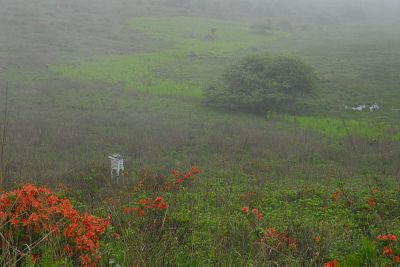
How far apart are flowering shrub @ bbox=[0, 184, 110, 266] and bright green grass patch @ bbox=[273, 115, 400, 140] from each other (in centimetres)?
1198

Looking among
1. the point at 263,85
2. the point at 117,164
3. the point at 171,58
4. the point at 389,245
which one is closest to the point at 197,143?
the point at 117,164

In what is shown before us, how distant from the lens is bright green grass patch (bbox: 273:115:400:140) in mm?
15617

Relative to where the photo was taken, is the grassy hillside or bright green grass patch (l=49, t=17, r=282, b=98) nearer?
the grassy hillside

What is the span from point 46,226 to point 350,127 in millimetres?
13619

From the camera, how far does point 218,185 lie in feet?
32.6

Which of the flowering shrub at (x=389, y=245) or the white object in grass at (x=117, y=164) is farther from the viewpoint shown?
the white object in grass at (x=117, y=164)

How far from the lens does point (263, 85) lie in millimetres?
20469

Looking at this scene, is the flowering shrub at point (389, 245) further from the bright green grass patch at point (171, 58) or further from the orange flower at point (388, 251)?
the bright green grass patch at point (171, 58)

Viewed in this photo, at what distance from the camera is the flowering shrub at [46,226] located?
4758 millimetres

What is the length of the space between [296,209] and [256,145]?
639 cm

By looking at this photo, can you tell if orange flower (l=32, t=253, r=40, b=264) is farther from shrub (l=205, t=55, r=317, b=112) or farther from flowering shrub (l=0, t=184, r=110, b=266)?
shrub (l=205, t=55, r=317, b=112)

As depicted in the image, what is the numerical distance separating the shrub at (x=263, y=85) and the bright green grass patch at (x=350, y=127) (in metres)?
1.58

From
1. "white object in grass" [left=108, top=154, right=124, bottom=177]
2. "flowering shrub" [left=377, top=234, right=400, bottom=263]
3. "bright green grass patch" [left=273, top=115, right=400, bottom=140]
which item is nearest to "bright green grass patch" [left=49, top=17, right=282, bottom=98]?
"bright green grass patch" [left=273, top=115, right=400, bottom=140]

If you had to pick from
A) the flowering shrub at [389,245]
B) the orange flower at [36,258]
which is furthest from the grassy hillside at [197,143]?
the orange flower at [36,258]
